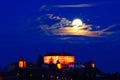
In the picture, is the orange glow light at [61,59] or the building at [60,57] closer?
the orange glow light at [61,59]

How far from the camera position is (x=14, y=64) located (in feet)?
395

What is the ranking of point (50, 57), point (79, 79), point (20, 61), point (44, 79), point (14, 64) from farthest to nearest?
point (50, 57) < point (14, 64) < point (20, 61) < point (44, 79) < point (79, 79)

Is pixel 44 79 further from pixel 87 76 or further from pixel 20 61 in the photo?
pixel 87 76

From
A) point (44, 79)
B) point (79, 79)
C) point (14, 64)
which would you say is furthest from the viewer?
point (14, 64)

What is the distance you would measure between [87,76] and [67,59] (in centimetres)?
16042

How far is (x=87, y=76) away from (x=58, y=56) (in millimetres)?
163142

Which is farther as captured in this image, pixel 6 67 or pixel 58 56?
pixel 58 56

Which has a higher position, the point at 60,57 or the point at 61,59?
the point at 60,57

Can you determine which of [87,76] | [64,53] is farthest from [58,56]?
[87,76]

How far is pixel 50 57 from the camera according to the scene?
175250 mm

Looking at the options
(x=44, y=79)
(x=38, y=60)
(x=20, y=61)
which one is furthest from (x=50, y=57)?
(x=44, y=79)

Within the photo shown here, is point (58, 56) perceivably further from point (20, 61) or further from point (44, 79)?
point (44, 79)

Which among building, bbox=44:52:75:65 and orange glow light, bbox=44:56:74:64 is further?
building, bbox=44:52:75:65

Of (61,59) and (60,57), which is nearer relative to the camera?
(61,59)
